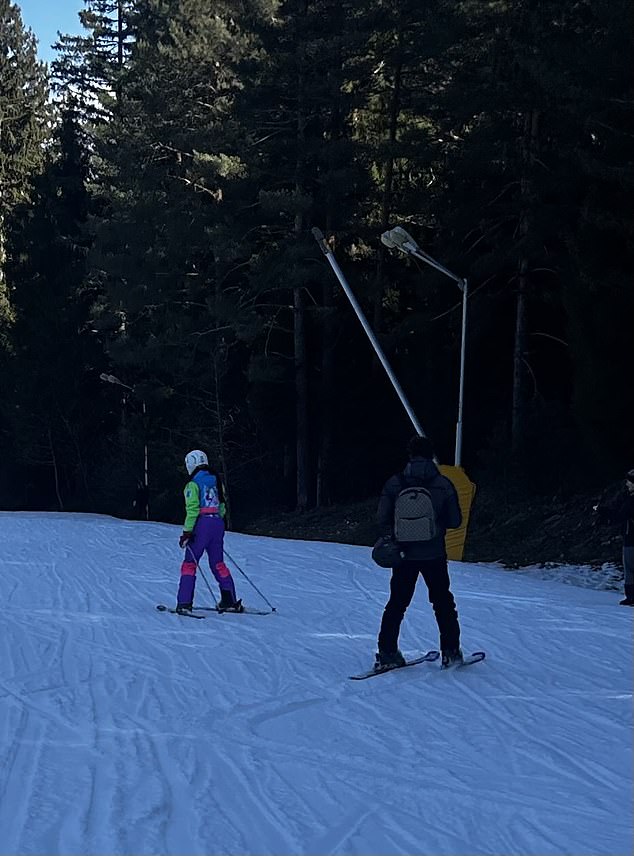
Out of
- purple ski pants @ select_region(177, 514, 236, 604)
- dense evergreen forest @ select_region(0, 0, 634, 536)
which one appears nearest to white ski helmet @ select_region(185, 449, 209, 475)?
purple ski pants @ select_region(177, 514, 236, 604)

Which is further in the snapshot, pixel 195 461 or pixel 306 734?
pixel 195 461

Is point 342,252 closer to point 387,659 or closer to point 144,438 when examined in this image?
point 144,438

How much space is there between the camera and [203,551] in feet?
44.3

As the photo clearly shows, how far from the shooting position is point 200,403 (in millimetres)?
45000

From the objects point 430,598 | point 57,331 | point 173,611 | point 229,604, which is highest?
point 57,331

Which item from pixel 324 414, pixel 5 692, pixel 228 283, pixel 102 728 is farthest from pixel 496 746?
pixel 228 283

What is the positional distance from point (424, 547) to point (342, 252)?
93.9 ft

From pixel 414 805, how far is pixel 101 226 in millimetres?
39711

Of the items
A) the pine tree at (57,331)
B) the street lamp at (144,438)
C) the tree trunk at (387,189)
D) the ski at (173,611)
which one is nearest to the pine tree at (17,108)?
the pine tree at (57,331)

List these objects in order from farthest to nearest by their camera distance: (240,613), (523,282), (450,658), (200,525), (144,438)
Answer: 1. (144,438)
2. (523,282)
3. (240,613)
4. (200,525)
5. (450,658)

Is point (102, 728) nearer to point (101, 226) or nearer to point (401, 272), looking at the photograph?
point (401, 272)

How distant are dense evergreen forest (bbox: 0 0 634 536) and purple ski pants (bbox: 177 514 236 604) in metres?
11.6

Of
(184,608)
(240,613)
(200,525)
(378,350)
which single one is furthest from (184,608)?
(378,350)

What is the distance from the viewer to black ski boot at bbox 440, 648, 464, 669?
9.70 metres
